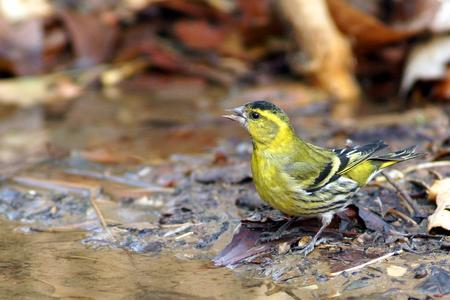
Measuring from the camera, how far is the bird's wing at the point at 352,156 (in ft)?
17.5

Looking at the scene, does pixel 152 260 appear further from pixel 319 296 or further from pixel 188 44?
pixel 188 44

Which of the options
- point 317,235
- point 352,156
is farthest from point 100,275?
point 352,156

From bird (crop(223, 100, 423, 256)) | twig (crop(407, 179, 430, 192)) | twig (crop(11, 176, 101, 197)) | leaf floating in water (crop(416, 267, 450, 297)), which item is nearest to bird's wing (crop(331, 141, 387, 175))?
bird (crop(223, 100, 423, 256))

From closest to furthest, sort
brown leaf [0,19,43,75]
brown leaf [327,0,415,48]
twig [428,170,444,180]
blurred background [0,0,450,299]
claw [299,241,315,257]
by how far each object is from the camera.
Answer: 1. claw [299,241,315,257]
2. blurred background [0,0,450,299]
3. twig [428,170,444,180]
4. brown leaf [327,0,415,48]
5. brown leaf [0,19,43,75]

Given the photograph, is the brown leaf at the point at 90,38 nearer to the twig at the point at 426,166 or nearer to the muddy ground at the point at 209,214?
the muddy ground at the point at 209,214

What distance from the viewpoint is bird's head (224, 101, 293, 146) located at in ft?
17.6

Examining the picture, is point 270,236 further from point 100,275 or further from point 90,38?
point 90,38

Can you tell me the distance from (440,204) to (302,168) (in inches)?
33.3

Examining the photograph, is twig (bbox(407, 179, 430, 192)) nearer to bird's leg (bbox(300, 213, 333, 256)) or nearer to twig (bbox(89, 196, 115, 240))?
bird's leg (bbox(300, 213, 333, 256))

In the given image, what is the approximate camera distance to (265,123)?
5383 mm

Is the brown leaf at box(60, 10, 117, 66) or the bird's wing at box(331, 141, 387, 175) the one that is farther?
the brown leaf at box(60, 10, 117, 66)

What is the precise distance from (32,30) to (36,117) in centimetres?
145

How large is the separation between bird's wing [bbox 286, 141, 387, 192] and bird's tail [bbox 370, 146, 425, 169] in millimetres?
67

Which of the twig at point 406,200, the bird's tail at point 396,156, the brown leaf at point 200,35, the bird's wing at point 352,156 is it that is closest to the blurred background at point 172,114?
the brown leaf at point 200,35
